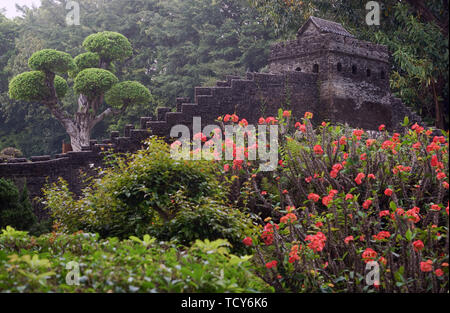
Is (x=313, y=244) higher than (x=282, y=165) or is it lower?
lower

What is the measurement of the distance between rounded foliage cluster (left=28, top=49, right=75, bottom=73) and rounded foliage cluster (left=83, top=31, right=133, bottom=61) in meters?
1.98

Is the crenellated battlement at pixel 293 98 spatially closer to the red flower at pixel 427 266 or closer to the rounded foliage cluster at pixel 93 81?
the rounded foliage cluster at pixel 93 81

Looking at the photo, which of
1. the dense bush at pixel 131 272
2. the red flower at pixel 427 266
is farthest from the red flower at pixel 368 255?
the dense bush at pixel 131 272

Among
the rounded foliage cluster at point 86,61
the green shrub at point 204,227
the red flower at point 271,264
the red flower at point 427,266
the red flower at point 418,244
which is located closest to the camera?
the red flower at point 427,266

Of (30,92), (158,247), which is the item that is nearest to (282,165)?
(158,247)

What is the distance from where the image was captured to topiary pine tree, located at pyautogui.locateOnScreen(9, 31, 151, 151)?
20969mm

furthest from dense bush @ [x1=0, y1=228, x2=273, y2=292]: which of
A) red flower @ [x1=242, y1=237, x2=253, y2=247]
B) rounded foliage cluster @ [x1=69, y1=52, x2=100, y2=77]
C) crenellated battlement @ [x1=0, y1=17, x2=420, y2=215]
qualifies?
rounded foliage cluster @ [x1=69, y1=52, x2=100, y2=77]

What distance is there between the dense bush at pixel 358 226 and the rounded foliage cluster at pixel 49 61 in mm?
13967

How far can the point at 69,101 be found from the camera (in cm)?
2856

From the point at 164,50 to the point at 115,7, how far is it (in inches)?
252

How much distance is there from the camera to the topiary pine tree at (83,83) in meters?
21.0

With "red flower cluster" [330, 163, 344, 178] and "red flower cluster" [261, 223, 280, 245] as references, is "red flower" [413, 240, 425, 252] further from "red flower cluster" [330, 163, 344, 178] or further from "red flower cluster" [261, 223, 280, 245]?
"red flower cluster" [330, 163, 344, 178]
